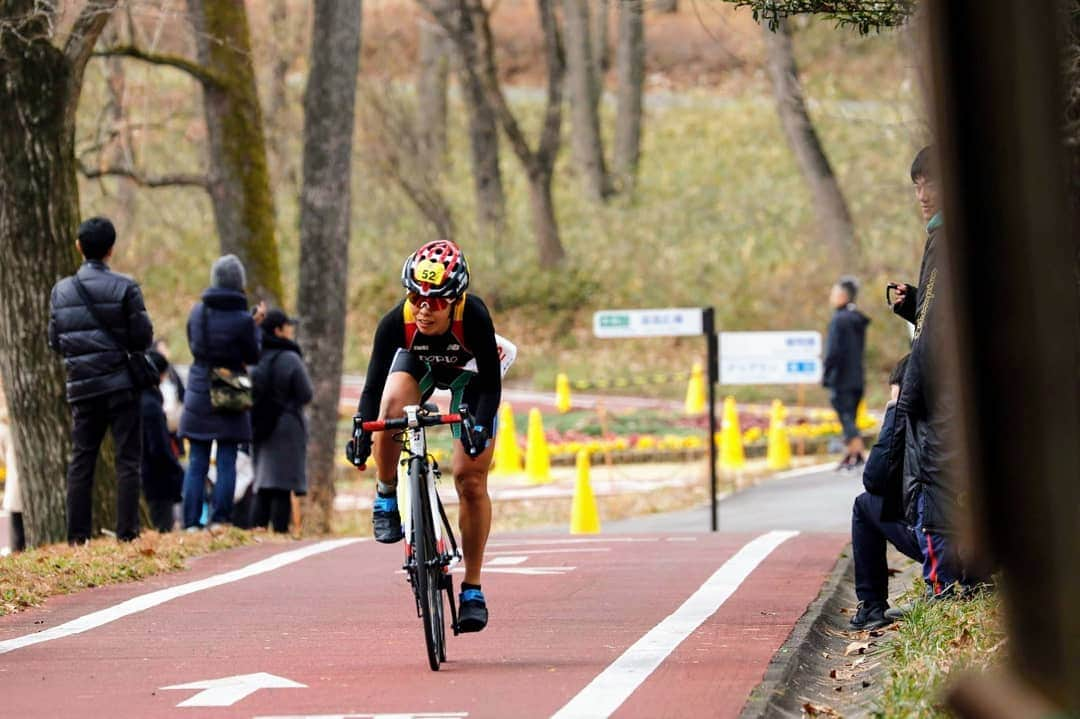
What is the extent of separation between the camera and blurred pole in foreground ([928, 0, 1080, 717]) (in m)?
2.66

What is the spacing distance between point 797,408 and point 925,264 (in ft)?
76.9

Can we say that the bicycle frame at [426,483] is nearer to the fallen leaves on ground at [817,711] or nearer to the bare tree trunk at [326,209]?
the fallen leaves on ground at [817,711]

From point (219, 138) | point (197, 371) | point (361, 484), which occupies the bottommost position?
point (361, 484)

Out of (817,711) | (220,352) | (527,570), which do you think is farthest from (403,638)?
(220,352)

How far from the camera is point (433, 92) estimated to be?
48156 mm

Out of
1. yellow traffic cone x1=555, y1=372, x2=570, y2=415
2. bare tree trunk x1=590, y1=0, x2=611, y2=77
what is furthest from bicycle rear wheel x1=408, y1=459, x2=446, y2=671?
bare tree trunk x1=590, y1=0, x2=611, y2=77

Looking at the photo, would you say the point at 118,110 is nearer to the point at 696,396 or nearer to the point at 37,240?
the point at 696,396

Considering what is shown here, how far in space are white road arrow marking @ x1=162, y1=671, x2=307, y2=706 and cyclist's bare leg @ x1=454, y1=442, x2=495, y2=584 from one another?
0.99 metres

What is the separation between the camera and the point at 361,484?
26094mm

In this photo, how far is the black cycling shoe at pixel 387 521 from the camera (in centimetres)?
816

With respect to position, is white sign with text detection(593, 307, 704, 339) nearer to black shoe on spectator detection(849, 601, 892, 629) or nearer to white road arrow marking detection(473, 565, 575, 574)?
white road arrow marking detection(473, 565, 575, 574)

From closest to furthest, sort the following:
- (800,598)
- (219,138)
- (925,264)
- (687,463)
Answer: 1. (925,264)
2. (800,598)
3. (219,138)
4. (687,463)

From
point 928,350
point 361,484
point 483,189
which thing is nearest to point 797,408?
point 361,484

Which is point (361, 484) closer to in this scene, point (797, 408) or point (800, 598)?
point (797, 408)
